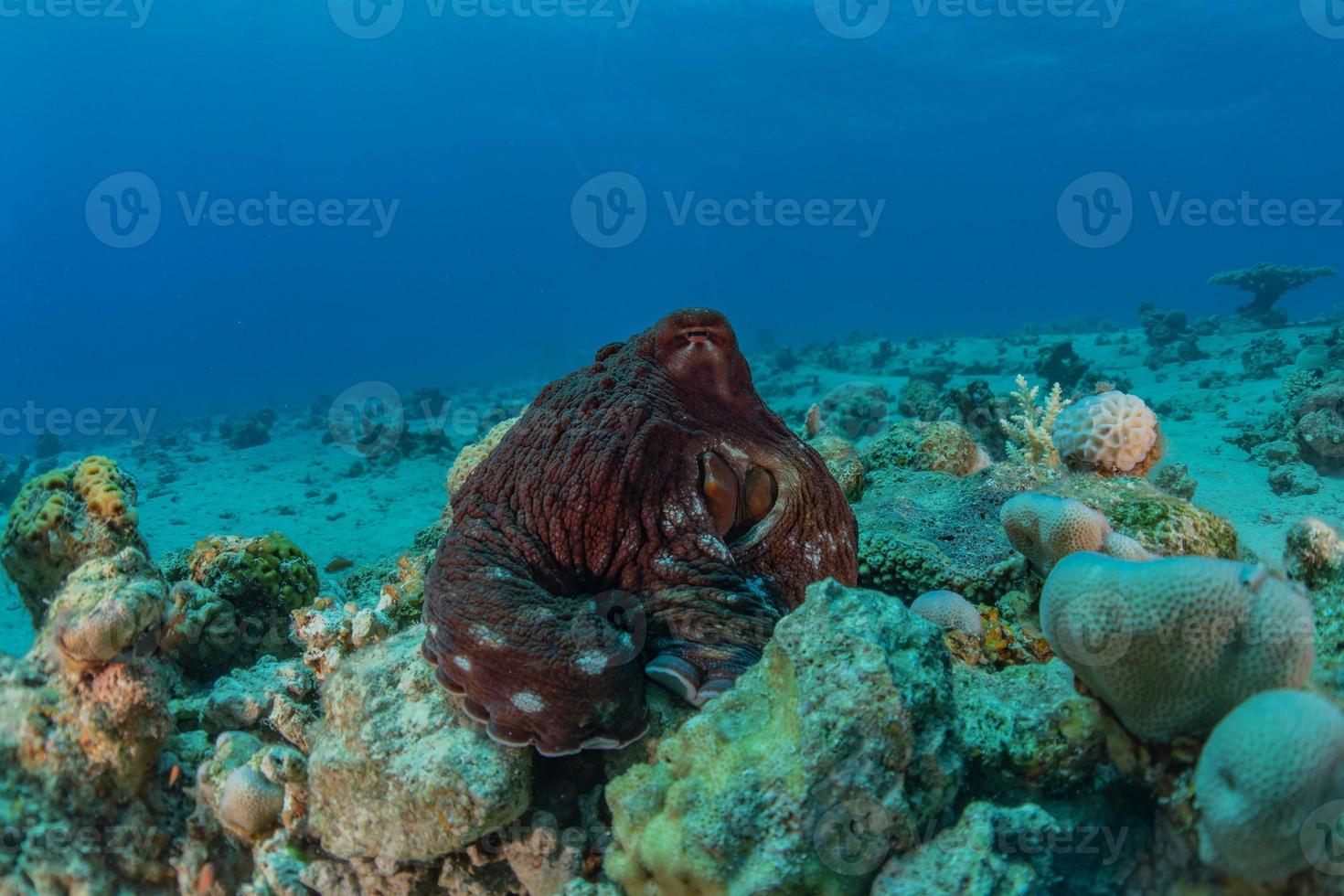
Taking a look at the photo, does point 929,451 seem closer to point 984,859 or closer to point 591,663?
point 591,663

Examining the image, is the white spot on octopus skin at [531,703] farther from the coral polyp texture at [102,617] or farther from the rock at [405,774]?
the coral polyp texture at [102,617]

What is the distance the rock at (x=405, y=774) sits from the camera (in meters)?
2.68

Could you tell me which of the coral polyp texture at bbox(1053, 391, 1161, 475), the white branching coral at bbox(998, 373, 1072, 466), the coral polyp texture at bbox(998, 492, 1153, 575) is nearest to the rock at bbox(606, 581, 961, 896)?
the coral polyp texture at bbox(998, 492, 1153, 575)

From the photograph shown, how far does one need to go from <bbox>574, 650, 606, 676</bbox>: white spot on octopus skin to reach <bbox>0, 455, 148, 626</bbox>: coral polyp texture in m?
3.81

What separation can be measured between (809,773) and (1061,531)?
2564 mm

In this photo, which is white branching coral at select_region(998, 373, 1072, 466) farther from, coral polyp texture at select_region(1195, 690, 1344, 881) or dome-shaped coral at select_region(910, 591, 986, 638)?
coral polyp texture at select_region(1195, 690, 1344, 881)

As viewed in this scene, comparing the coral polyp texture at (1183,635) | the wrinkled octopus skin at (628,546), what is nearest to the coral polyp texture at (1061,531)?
the wrinkled octopus skin at (628,546)

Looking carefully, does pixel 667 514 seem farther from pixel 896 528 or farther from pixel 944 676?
pixel 896 528

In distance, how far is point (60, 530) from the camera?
15.4 feet

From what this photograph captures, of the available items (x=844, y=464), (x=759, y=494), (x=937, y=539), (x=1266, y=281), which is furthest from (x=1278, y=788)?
(x=1266, y=281)

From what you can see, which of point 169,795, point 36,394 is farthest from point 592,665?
point 36,394

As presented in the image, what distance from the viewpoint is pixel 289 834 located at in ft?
9.86

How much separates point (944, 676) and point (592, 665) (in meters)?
1.24

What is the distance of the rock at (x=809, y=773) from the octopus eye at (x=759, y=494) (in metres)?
1.14
